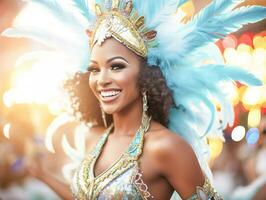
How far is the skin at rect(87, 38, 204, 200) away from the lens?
→ 2.36 m

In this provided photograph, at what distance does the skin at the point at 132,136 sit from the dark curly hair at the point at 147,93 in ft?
0.17

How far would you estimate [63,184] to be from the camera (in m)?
2.76

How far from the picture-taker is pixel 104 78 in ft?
8.25

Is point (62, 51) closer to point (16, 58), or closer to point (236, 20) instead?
point (16, 58)

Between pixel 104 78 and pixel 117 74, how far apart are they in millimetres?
72

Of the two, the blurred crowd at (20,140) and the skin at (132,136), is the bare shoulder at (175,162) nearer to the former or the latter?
the skin at (132,136)

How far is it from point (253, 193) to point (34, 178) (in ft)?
3.75

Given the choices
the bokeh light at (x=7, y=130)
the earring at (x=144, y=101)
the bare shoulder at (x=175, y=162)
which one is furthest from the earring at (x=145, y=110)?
the bokeh light at (x=7, y=130)

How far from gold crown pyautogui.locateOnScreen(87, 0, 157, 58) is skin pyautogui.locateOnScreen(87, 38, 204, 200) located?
0.11ft

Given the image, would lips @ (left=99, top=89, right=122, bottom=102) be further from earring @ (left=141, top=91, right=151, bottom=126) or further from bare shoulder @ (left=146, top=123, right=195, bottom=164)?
bare shoulder @ (left=146, top=123, right=195, bottom=164)

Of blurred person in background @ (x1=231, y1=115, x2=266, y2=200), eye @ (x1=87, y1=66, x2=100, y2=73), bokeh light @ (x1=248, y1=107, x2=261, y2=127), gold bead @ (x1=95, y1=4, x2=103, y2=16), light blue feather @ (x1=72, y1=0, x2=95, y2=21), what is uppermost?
light blue feather @ (x1=72, y1=0, x2=95, y2=21)

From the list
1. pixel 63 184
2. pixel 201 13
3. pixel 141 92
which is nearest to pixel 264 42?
pixel 201 13

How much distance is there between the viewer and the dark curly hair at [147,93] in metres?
2.49

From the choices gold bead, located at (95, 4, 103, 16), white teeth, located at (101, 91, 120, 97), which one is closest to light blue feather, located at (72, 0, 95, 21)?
gold bead, located at (95, 4, 103, 16)
